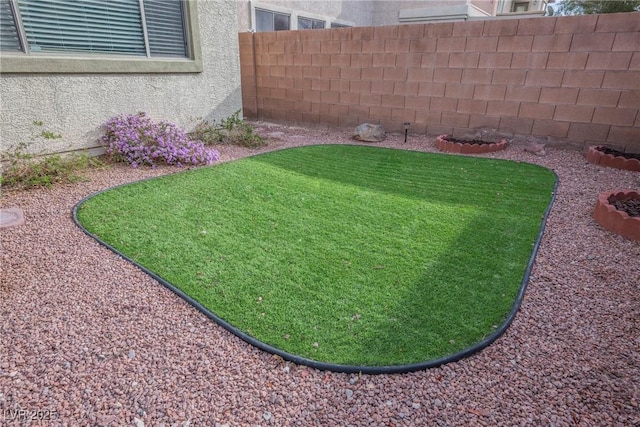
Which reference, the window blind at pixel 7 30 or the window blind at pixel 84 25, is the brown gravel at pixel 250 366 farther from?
the window blind at pixel 84 25

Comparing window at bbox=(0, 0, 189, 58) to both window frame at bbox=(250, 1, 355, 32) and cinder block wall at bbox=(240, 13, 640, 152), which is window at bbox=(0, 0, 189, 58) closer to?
cinder block wall at bbox=(240, 13, 640, 152)

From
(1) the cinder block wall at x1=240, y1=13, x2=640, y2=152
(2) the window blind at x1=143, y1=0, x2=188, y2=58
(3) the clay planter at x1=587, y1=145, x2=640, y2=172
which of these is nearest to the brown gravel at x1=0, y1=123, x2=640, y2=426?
(3) the clay planter at x1=587, y1=145, x2=640, y2=172

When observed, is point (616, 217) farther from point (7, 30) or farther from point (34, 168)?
point (7, 30)

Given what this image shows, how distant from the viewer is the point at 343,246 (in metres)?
2.96

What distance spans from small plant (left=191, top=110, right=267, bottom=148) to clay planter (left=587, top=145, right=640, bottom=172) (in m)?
5.08

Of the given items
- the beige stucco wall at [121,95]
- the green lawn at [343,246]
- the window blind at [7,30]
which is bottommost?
the green lawn at [343,246]

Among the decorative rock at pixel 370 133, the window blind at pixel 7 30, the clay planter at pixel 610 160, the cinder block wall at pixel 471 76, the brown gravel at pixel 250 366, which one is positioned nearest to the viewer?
the brown gravel at pixel 250 366

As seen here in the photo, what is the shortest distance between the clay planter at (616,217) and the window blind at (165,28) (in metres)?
6.15

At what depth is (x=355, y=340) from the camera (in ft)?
6.49

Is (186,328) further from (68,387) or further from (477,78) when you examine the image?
(477,78)

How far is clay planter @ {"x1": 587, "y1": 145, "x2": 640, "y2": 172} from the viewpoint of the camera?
4.63m

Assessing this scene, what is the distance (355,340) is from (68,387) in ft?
4.66

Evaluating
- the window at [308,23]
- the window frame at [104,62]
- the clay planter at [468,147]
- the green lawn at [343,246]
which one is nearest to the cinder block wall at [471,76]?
the clay planter at [468,147]

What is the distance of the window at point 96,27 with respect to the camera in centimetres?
421
